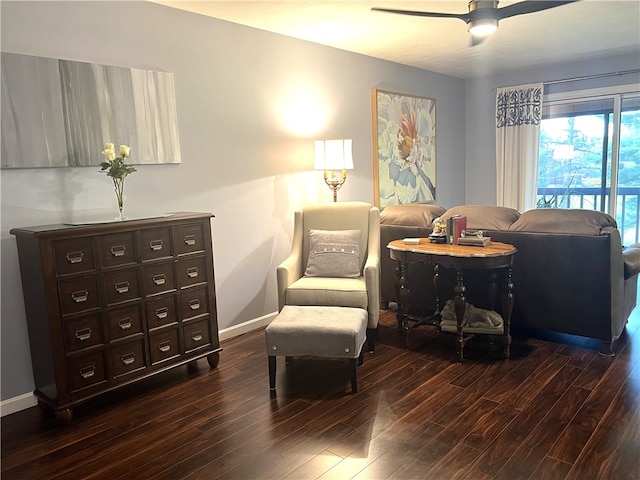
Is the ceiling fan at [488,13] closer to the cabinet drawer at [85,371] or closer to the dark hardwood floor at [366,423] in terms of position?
the dark hardwood floor at [366,423]

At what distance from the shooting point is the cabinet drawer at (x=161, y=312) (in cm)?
281

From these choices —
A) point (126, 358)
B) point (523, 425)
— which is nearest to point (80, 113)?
point (126, 358)

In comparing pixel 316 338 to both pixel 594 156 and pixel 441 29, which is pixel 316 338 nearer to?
pixel 441 29

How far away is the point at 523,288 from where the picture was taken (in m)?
3.38

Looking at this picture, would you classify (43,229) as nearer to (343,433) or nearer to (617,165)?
(343,433)

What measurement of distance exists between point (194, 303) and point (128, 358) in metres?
0.51

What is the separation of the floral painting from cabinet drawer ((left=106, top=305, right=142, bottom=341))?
116 inches

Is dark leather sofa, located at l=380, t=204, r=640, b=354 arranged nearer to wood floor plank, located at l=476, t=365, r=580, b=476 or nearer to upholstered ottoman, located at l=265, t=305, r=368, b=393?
wood floor plank, located at l=476, t=365, r=580, b=476

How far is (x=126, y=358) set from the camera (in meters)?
2.71

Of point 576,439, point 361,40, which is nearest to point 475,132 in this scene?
point 361,40

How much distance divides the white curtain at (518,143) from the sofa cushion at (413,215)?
255 cm

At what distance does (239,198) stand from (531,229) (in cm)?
215

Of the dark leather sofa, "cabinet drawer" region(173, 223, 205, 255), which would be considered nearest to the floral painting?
the dark leather sofa

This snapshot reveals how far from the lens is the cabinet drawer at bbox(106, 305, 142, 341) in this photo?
2.63 meters
